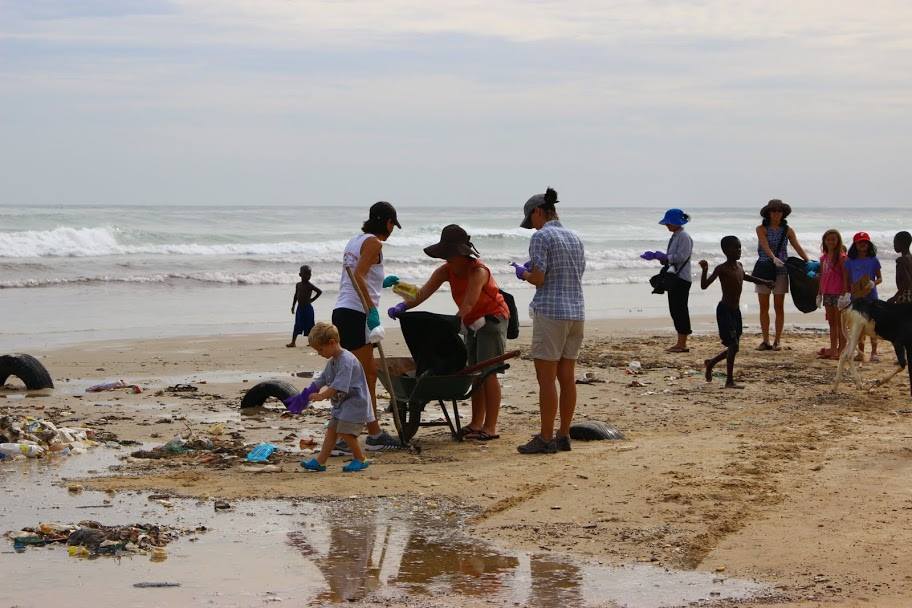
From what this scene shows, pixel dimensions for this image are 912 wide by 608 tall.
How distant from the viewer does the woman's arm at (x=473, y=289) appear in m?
8.06

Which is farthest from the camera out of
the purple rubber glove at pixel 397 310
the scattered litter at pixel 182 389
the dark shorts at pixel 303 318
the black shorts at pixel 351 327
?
the dark shorts at pixel 303 318

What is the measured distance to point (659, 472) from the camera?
7113 millimetres

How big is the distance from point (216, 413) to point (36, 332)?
24.5ft

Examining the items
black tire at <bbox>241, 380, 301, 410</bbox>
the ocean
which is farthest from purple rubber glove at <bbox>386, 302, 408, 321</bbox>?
the ocean

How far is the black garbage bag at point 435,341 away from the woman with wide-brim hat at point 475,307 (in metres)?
0.13

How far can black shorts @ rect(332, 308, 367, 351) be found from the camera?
25.8ft

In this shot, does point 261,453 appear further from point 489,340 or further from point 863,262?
point 863,262

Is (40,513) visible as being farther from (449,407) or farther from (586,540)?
(449,407)

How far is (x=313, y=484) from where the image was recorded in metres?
7.04

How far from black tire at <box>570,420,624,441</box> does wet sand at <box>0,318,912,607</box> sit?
15cm

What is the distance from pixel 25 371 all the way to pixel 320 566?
20.0 ft

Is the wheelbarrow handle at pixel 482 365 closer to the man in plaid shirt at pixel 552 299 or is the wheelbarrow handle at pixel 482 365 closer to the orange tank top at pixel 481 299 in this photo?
the man in plaid shirt at pixel 552 299

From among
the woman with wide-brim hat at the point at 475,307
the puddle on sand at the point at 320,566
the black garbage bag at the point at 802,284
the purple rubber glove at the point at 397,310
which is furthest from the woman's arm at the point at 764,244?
the puddle on sand at the point at 320,566

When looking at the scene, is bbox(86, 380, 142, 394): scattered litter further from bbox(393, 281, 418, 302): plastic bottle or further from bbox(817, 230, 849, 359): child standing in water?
bbox(817, 230, 849, 359): child standing in water
